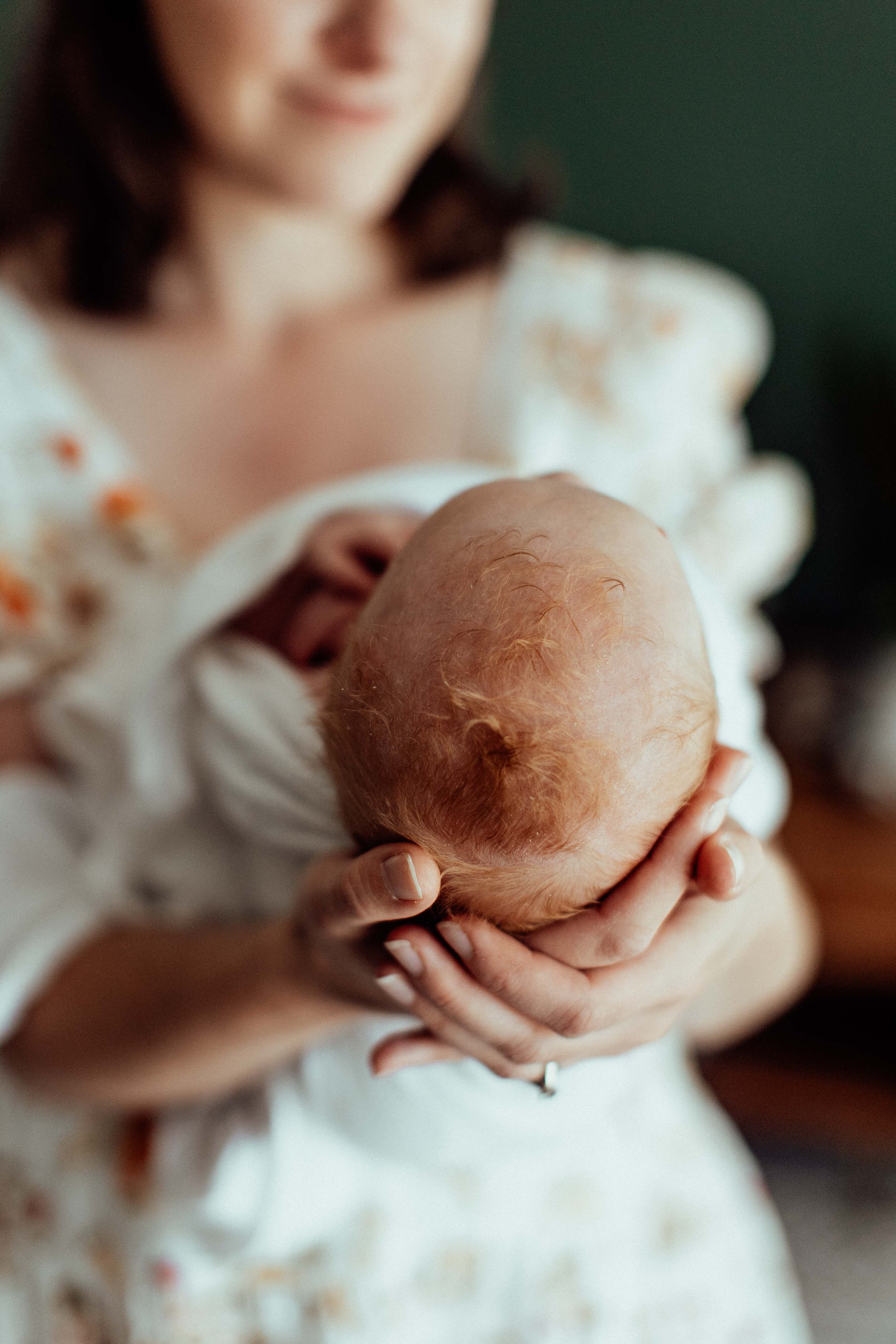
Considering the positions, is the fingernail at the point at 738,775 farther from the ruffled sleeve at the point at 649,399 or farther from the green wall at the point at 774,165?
the green wall at the point at 774,165

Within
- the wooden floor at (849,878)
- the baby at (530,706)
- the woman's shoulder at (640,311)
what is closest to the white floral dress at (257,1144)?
the woman's shoulder at (640,311)

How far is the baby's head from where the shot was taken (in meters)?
0.35

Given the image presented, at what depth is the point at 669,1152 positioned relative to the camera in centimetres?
73

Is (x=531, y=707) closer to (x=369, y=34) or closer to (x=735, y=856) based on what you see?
(x=735, y=856)

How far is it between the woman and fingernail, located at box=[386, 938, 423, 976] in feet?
0.43

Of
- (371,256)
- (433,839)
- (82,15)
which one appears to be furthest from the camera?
(371,256)

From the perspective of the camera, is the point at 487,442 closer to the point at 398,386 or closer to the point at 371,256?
the point at 398,386

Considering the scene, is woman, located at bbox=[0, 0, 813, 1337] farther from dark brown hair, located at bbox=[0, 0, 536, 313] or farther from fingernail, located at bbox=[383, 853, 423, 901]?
fingernail, located at bbox=[383, 853, 423, 901]

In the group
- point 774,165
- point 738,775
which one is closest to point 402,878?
point 738,775

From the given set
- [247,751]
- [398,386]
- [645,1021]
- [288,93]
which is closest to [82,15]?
[288,93]

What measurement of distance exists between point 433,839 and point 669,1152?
1.68 feet

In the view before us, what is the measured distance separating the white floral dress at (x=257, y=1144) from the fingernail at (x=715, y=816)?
207mm

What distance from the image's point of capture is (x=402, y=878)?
33cm

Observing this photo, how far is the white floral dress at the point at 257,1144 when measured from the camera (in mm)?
595
